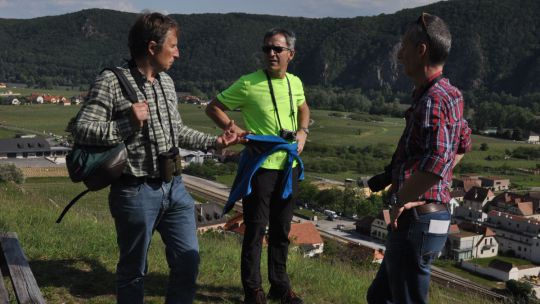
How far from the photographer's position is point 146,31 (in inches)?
116

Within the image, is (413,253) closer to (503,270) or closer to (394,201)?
(394,201)

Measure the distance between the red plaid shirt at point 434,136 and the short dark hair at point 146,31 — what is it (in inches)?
50.2

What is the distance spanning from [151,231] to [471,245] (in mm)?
29021

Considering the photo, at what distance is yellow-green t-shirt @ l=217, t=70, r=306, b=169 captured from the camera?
391cm

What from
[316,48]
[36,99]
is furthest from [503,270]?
[316,48]

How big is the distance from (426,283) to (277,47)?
189 centimetres

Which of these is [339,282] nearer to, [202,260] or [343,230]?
[202,260]

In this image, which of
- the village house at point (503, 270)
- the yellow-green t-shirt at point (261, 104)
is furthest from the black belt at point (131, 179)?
the village house at point (503, 270)

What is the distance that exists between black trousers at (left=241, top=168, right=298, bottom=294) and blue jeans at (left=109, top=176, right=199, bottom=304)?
661mm

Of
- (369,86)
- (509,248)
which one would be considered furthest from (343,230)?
(369,86)

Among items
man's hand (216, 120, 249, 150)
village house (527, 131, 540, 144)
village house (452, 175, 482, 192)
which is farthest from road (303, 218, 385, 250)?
village house (527, 131, 540, 144)

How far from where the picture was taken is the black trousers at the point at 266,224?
3.85 m

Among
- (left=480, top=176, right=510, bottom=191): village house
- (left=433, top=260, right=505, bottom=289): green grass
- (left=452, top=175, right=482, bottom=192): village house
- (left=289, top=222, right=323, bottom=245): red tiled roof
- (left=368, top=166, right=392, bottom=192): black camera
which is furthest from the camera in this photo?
(left=480, top=176, right=510, bottom=191): village house

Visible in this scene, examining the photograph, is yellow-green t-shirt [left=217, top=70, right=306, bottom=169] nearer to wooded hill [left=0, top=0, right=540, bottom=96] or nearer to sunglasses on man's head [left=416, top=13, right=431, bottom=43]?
sunglasses on man's head [left=416, top=13, right=431, bottom=43]
